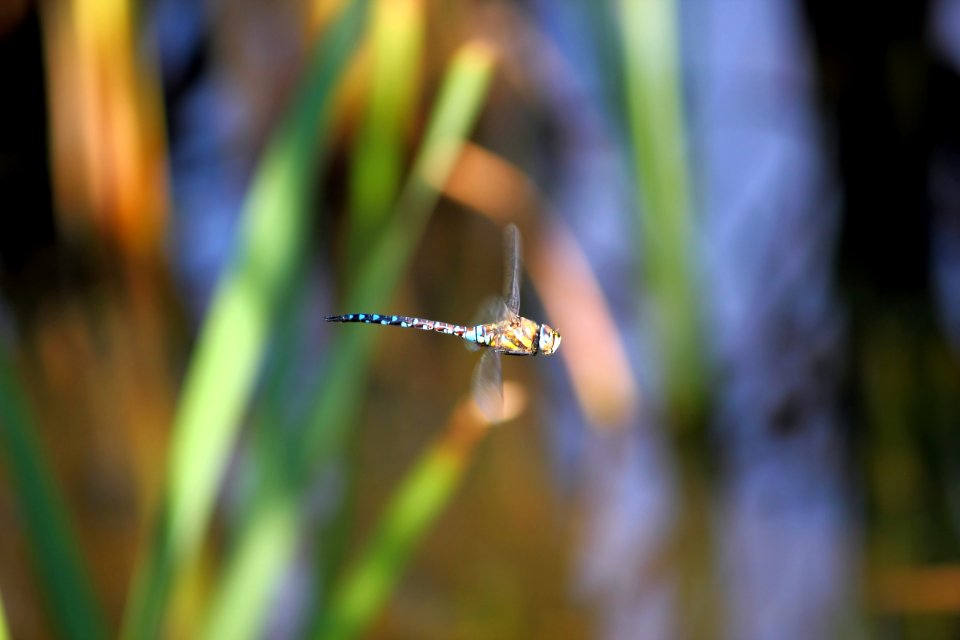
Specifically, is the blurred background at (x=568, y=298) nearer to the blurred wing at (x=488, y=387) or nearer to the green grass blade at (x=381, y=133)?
the green grass blade at (x=381, y=133)

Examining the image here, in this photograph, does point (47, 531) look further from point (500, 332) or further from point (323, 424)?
point (500, 332)

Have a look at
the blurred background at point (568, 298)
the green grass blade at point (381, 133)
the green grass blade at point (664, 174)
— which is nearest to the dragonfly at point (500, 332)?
the green grass blade at point (381, 133)

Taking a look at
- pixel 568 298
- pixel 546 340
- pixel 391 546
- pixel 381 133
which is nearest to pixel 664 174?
pixel 568 298

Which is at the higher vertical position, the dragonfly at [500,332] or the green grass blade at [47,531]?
the dragonfly at [500,332]

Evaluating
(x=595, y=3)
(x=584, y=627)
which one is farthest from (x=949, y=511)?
(x=595, y=3)

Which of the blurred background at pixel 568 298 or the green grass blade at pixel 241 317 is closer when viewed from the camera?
the green grass blade at pixel 241 317

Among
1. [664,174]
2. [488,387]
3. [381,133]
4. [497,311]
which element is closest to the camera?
[488,387]
